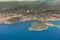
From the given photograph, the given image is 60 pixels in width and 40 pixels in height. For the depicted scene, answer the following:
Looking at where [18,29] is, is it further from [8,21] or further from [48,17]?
[48,17]

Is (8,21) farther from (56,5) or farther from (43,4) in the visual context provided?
(56,5)

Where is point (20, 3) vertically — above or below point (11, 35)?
above

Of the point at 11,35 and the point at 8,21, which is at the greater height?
the point at 8,21

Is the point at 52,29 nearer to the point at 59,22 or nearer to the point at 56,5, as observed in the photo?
the point at 59,22

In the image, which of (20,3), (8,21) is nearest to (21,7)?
(20,3)

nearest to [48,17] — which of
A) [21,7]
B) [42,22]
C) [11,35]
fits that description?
[42,22]

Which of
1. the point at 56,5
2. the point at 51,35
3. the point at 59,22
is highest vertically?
the point at 56,5
